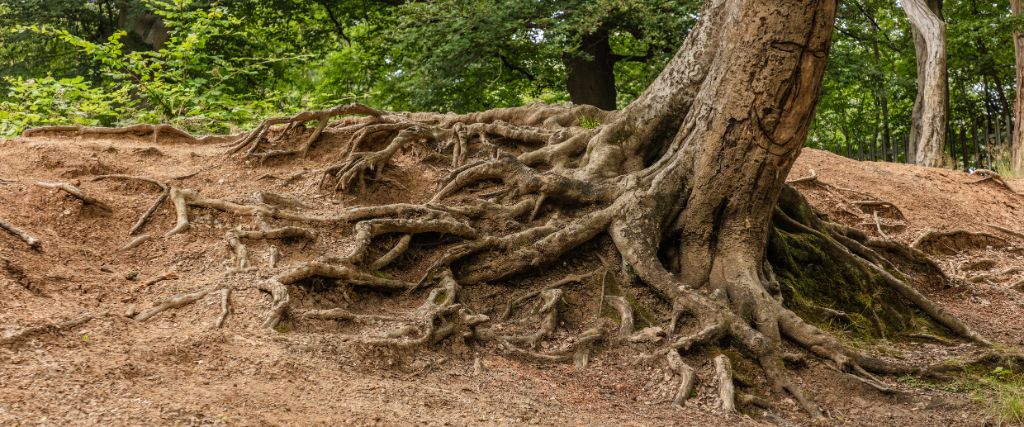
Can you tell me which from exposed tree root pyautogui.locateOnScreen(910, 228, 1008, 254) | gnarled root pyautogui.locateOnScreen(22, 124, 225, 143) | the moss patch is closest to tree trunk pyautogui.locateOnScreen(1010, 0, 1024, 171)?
exposed tree root pyautogui.locateOnScreen(910, 228, 1008, 254)

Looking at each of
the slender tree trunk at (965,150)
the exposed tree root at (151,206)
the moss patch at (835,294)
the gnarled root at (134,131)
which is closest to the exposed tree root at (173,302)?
the exposed tree root at (151,206)

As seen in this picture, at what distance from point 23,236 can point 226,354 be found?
91.5 inches

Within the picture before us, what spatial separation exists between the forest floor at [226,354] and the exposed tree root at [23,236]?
0.05 metres

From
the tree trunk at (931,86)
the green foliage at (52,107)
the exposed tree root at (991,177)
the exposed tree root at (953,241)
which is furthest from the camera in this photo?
the tree trunk at (931,86)

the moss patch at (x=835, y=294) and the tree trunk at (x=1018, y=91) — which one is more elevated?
the tree trunk at (x=1018, y=91)

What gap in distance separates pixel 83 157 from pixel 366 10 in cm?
1261

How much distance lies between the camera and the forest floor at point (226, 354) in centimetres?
381

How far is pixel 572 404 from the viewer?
16.1 feet

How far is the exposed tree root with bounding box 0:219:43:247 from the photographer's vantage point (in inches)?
221

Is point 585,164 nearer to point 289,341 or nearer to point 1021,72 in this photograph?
point 289,341

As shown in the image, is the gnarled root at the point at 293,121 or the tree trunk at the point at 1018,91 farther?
the tree trunk at the point at 1018,91

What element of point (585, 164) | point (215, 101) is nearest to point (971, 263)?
point (585, 164)

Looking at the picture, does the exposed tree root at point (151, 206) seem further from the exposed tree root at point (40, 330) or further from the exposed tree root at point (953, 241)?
the exposed tree root at point (953, 241)

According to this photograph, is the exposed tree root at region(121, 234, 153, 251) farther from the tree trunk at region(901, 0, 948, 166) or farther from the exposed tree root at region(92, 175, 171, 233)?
the tree trunk at region(901, 0, 948, 166)
